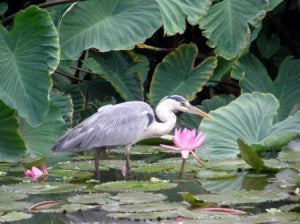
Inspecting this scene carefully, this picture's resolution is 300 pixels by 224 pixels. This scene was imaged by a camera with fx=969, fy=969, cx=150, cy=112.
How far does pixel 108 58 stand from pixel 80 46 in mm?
764

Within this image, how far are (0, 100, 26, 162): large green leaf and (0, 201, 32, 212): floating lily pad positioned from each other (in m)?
1.04

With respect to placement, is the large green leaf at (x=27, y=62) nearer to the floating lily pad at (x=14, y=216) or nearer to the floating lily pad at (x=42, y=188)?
the floating lily pad at (x=42, y=188)

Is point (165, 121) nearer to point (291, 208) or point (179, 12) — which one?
point (179, 12)

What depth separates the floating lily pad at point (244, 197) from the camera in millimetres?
4641

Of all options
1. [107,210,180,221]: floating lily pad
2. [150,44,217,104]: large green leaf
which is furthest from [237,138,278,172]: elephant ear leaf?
[150,44,217,104]: large green leaf

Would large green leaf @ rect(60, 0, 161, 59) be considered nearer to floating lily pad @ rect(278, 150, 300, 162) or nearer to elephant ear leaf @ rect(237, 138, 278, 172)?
floating lily pad @ rect(278, 150, 300, 162)

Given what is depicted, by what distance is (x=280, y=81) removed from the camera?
7.16 metres

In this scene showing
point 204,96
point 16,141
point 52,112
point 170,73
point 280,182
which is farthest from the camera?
point 204,96

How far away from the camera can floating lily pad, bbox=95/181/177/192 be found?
16.7ft

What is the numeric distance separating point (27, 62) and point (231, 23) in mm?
1701

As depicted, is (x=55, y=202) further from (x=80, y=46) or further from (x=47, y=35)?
(x=80, y=46)

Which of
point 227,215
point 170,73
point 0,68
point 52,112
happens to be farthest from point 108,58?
point 227,215

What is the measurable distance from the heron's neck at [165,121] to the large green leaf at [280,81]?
105 centimetres

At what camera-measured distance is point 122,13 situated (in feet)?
21.9
